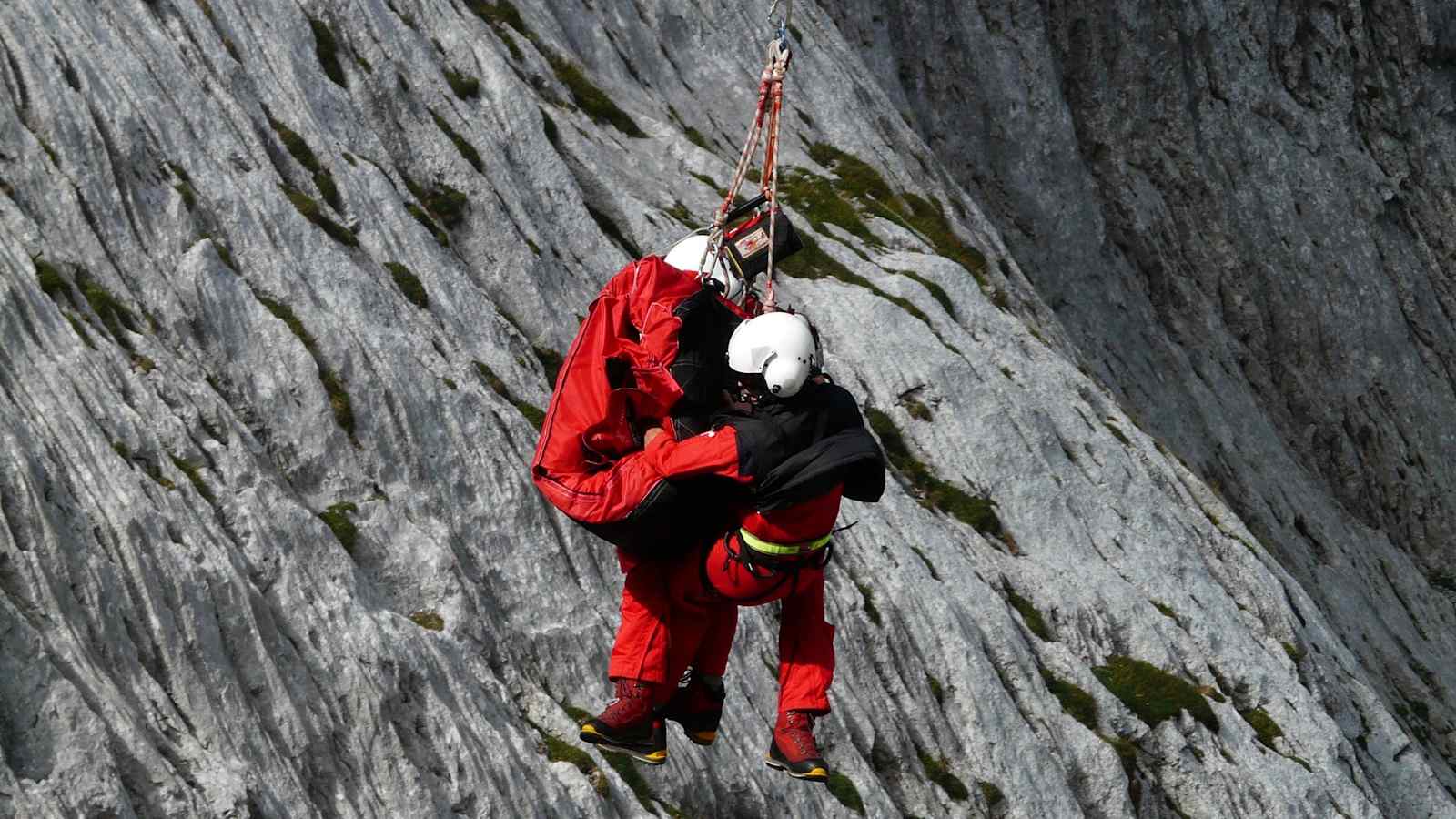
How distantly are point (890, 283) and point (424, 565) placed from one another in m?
17.3

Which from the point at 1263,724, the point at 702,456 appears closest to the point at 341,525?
the point at 702,456

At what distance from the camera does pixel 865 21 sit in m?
59.5

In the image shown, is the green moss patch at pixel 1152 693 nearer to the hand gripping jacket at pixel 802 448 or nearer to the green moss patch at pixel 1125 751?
the green moss patch at pixel 1125 751

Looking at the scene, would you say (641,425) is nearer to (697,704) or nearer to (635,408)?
(635,408)

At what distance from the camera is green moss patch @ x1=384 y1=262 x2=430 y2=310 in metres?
30.7

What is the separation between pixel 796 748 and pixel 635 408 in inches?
131

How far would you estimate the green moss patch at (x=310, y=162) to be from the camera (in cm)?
3103

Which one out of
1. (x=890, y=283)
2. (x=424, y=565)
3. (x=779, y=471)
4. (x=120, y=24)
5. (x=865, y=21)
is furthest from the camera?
(x=865, y=21)

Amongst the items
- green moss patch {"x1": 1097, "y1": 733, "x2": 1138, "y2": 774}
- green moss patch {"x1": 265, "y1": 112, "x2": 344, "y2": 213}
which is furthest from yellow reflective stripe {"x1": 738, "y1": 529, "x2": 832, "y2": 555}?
green moss patch {"x1": 1097, "y1": 733, "x2": 1138, "y2": 774}

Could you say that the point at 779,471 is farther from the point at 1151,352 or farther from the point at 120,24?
the point at 1151,352

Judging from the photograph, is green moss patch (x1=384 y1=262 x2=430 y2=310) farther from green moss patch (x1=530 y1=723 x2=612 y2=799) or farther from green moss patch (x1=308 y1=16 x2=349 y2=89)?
green moss patch (x1=530 y1=723 x2=612 y2=799)

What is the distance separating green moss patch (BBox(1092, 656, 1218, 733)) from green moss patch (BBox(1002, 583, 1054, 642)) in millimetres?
1227

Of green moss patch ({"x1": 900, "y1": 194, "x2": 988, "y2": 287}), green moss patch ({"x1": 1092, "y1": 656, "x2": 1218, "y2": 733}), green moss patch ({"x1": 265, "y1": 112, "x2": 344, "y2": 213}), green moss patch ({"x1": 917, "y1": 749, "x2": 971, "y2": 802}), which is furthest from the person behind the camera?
green moss patch ({"x1": 900, "y1": 194, "x2": 988, "y2": 287})

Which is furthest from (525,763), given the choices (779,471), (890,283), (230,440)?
(890,283)
